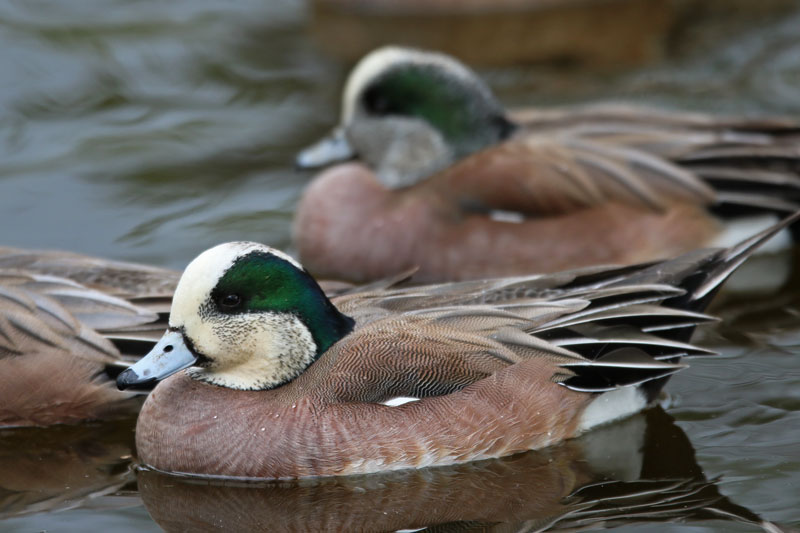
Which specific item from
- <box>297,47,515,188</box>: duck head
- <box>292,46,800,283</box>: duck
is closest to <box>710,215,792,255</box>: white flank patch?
<box>292,46,800,283</box>: duck

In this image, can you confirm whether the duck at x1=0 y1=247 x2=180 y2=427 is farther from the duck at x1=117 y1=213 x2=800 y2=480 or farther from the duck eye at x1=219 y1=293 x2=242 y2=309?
the duck eye at x1=219 y1=293 x2=242 y2=309

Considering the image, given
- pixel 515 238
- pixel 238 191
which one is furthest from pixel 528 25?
pixel 515 238

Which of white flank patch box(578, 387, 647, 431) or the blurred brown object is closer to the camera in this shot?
white flank patch box(578, 387, 647, 431)

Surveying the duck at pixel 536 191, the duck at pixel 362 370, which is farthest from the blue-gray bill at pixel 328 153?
the duck at pixel 362 370

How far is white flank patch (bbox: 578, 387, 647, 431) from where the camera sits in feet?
19.0

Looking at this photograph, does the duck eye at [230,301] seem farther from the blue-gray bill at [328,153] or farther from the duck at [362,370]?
the blue-gray bill at [328,153]

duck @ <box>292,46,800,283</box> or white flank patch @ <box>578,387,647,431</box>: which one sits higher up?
duck @ <box>292,46,800,283</box>

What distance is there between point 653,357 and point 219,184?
155 inches

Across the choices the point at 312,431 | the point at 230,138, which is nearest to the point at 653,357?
the point at 312,431

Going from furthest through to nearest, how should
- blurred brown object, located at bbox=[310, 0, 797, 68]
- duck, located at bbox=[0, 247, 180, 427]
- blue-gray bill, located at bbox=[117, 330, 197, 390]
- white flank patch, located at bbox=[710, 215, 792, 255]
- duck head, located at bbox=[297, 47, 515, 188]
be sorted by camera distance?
blurred brown object, located at bbox=[310, 0, 797, 68] → duck head, located at bbox=[297, 47, 515, 188] → white flank patch, located at bbox=[710, 215, 792, 255] → duck, located at bbox=[0, 247, 180, 427] → blue-gray bill, located at bbox=[117, 330, 197, 390]

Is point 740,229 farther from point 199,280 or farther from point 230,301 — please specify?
point 199,280

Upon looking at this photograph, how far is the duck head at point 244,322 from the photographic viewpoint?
5.34 metres

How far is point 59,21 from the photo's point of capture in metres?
11.0

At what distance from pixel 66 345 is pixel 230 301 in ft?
3.25
